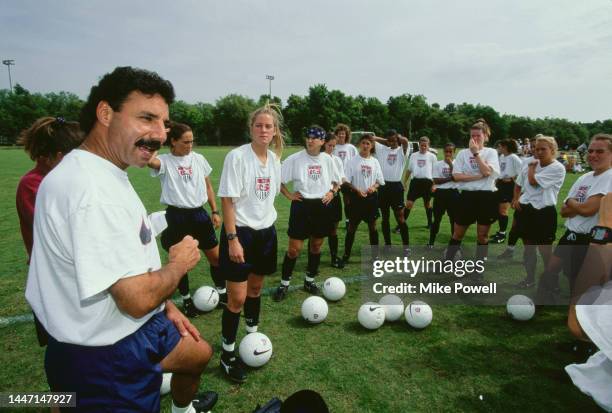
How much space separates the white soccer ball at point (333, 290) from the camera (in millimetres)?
5262

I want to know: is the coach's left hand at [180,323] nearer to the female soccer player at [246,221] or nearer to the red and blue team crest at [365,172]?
the female soccer player at [246,221]

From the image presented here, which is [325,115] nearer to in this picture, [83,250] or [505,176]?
[505,176]

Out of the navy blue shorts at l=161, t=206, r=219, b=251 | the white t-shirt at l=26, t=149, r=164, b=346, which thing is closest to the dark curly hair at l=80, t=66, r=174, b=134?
the white t-shirt at l=26, t=149, r=164, b=346

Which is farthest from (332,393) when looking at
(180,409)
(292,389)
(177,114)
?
(177,114)

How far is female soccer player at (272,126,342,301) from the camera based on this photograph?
18.1 feet

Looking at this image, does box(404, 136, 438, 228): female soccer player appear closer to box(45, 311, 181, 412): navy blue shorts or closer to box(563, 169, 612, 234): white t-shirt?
box(563, 169, 612, 234): white t-shirt

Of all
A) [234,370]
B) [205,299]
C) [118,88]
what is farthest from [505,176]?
[118,88]

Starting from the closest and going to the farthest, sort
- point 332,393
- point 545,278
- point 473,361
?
1. point 332,393
2. point 473,361
3. point 545,278

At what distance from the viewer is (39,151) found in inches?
113

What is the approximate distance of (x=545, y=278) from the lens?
518 cm

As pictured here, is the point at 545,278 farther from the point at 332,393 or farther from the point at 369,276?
the point at 332,393

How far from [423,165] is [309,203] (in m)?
4.89

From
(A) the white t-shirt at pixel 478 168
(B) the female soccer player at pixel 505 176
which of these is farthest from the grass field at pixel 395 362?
(B) the female soccer player at pixel 505 176

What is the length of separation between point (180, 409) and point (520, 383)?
3267 millimetres
